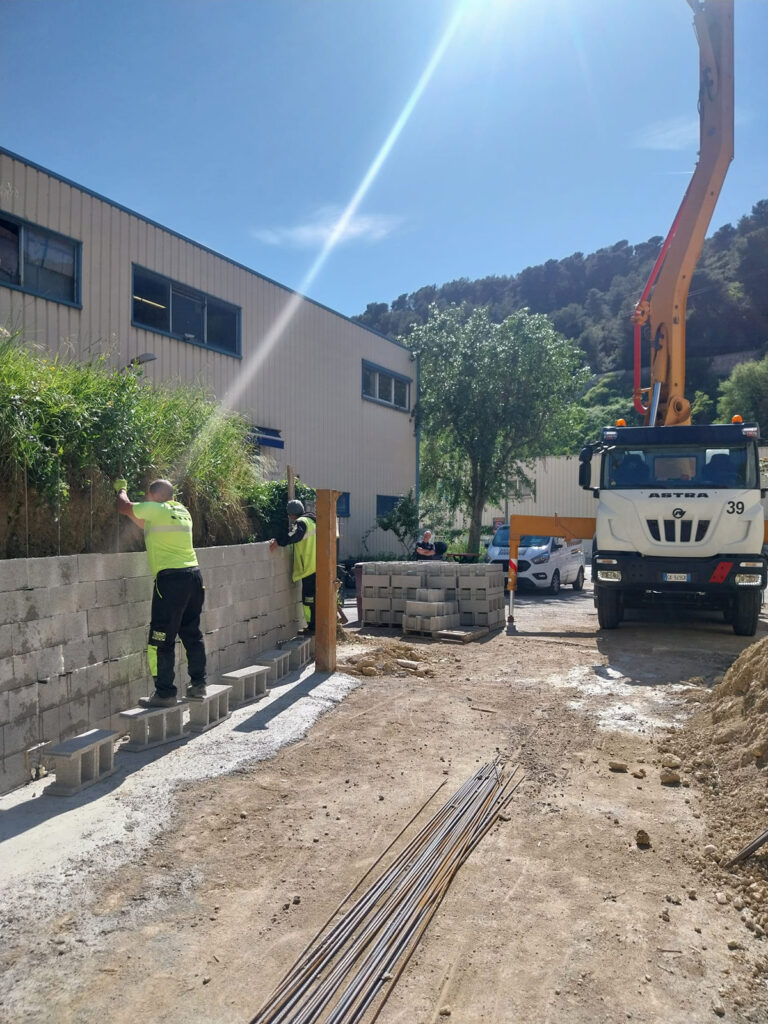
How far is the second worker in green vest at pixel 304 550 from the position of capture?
29.0 ft

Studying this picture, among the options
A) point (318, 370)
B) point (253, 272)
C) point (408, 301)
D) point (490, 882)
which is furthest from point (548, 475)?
point (408, 301)

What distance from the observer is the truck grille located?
421 inches

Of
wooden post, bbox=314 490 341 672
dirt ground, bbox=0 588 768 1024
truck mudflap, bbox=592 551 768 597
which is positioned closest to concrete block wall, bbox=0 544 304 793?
dirt ground, bbox=0 588 768 1024

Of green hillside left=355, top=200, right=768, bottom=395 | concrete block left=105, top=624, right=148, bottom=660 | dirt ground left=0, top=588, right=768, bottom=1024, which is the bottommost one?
dirt ground left=0, top=588, right=768, bottom=1024

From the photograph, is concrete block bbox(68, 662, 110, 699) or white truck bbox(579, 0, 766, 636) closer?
concrete block bbox(68, 662, 110, 699)

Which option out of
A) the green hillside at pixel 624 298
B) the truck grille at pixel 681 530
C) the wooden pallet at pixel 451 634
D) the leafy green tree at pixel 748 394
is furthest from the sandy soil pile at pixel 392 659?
the leafy green tree at pixel 748 394

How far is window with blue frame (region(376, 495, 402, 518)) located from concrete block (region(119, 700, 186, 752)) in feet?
55.9

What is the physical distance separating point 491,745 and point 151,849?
2928 mm

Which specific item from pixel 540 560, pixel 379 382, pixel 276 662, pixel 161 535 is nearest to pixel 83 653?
pixel 161 535

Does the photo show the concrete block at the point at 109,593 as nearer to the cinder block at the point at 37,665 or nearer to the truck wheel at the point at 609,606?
the cinder block at the point at 37,665

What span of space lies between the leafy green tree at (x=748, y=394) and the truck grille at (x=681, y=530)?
47459 mm

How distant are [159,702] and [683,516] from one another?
7.82m

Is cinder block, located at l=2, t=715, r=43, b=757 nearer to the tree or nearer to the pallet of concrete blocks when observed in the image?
the pallet of concrete blocks

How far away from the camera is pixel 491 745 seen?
6098 millimetres
